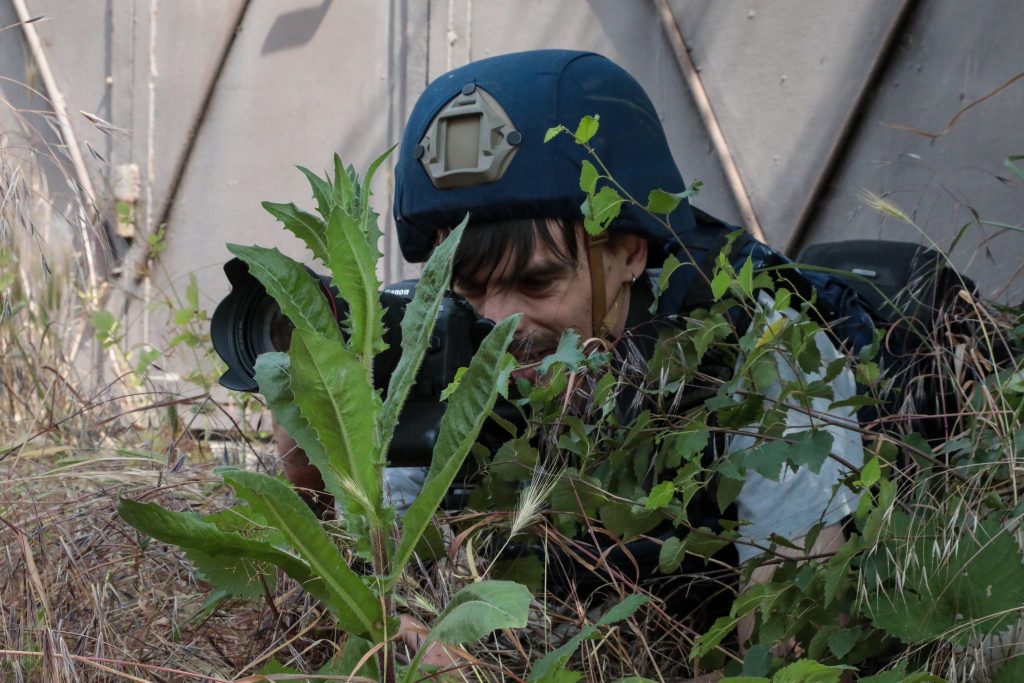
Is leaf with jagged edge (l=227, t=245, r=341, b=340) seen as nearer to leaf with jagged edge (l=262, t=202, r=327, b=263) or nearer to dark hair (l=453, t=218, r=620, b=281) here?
leaf with jagged edge (l=262, t=202, r=327, b=263)

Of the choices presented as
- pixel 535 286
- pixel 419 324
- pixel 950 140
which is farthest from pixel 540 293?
pixel 950 140

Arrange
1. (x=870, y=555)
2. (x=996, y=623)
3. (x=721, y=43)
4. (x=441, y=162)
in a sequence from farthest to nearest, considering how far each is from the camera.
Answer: (x=721, y=43) → (x=441, y=162) → (x=870, y=555) → (x=996, y=623)

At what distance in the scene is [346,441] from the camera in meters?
0.89

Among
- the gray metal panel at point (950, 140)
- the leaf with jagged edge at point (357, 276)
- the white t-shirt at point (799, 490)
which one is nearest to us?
the leaf with jagged edge at point (357, 276)

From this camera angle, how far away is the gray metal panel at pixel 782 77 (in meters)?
2.60

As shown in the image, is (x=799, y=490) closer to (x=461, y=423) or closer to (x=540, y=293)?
(x=540, y=293)

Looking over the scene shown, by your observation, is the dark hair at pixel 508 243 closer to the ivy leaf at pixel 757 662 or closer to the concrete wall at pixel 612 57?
A: the concrete wall at pixel 612 57

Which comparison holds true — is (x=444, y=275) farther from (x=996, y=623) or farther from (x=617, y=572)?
(x=996, y=623)

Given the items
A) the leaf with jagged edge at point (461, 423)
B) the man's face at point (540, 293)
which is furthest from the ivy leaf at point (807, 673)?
the man's face at point (540, 293)

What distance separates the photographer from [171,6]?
11.9ft

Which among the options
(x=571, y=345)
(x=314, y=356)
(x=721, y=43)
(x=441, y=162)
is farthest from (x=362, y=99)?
(x=314, y=356)

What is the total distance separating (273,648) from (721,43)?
218cm

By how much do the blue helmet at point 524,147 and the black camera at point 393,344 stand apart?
0.34m

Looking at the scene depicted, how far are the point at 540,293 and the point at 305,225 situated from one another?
2.52ft
